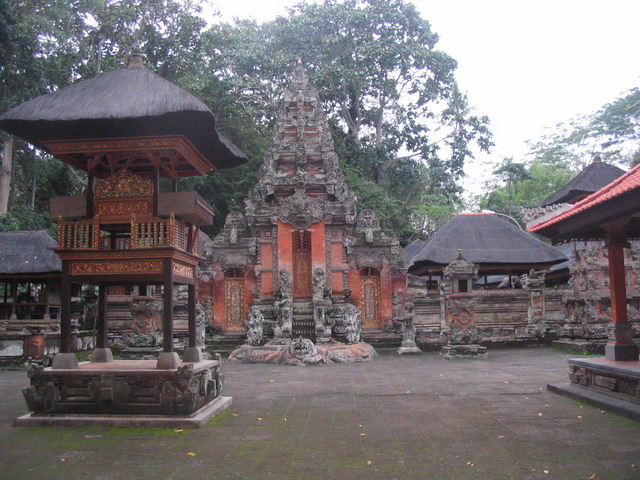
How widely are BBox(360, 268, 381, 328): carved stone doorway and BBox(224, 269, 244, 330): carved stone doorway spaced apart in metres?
4.25

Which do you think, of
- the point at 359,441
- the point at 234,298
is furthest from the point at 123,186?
the point at 234,298

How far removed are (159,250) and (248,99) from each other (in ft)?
91.7

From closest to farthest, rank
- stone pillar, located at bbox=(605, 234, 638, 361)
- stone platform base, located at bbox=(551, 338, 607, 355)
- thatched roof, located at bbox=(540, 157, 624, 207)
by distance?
stone pillar, located at bbox=(605, 234, 638, 361)
stone platform base, located at bbox=(551, 338, 607, 355)
thatched roof, located at bbox=(540, 157, 624, 207)

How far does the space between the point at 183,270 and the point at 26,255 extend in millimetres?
12410

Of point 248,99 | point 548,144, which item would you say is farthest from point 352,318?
point 548,144

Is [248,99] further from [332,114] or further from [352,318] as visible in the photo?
[352,318]

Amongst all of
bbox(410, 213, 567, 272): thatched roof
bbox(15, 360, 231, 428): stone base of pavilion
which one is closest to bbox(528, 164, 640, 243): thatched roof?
bbox(15, 360, 231, 428): stone base of pavilion

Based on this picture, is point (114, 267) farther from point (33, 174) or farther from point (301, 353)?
point (33, 174)

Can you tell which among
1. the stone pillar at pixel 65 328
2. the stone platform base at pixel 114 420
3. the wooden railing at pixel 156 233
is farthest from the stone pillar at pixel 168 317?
the stone pillar at pixel 65 328

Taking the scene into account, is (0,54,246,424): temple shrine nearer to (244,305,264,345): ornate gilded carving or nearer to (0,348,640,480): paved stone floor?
(0,348,640,480): paved stone floor

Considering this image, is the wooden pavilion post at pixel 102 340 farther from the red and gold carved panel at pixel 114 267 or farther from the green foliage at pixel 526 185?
the green foliage at pixel 526 185

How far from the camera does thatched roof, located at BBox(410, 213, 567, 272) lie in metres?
25.0

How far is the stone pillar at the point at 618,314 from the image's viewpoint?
928cm

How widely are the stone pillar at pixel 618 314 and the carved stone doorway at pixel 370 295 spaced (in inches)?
430
